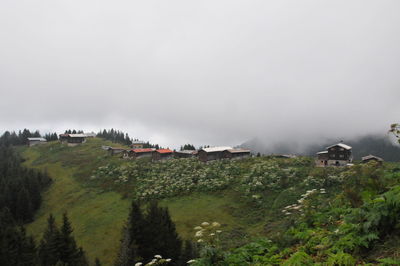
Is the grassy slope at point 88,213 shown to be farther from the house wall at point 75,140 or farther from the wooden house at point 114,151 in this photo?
the house wall at point 75,140

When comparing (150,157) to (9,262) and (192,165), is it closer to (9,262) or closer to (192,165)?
(192,165)

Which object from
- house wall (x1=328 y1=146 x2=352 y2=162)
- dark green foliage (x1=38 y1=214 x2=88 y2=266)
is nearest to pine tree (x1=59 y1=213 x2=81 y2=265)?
dark green foliage (x1=38 y1=214 x2=88 y2=266)

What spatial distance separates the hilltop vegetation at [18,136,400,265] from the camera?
717 cm

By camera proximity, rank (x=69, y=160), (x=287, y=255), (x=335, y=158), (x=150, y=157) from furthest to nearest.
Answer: (x=69, y=160) < (x=150, y=157) < (x=335, y=158) < (x=287, y=255)

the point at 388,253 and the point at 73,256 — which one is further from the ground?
the point at 388,253

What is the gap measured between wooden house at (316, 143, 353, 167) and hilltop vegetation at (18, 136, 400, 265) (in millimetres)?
4724

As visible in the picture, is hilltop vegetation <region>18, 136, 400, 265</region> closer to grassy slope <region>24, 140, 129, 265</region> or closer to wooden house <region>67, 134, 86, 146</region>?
grassy slope <region>24, 140, 129, 265</region>

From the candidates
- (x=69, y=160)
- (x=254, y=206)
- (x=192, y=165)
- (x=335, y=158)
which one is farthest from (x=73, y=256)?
(x=69, y=160)

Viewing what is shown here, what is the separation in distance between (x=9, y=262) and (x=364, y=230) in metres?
33.1

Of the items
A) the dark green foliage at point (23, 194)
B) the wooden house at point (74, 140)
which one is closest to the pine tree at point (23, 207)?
the dark green foliage at point (23, 194)

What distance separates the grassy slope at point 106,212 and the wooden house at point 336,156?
28865 millimetres

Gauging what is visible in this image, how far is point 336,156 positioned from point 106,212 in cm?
5734

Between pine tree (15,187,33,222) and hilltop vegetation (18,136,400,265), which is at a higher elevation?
hilltop vegetation (18,136,400,265)

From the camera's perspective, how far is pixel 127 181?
2527 inches
